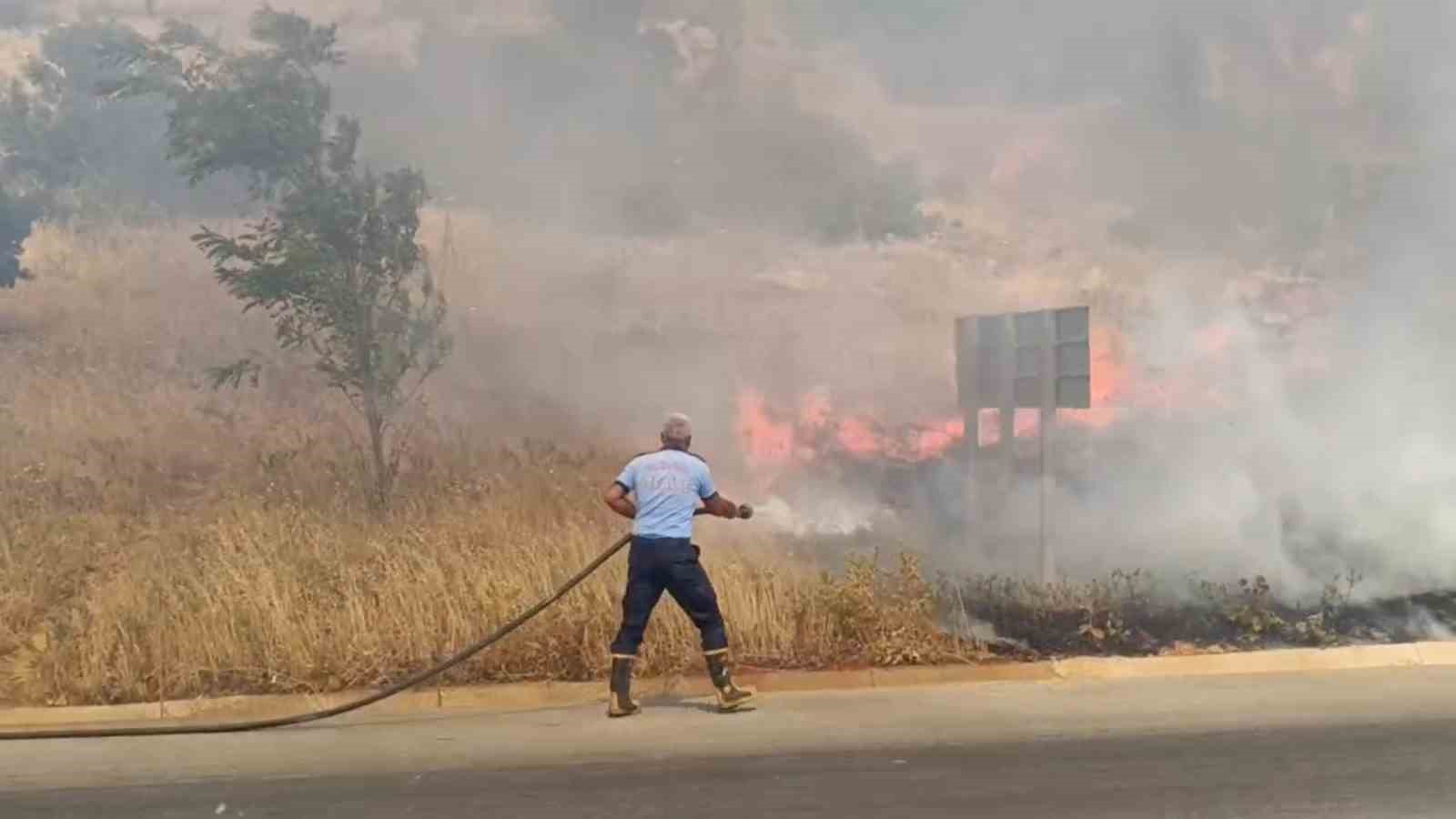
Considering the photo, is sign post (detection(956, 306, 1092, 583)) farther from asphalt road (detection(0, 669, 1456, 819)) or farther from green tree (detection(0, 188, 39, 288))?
green tree (detection(0, 188, 39, 288))

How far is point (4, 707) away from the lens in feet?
23.6

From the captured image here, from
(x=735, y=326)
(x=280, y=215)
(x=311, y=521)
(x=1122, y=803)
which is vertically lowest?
(x=1122, y=803)

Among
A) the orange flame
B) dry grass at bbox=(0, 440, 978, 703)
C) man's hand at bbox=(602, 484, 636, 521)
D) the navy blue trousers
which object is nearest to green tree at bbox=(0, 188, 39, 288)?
dry grass at bbox=(0, 440, 978, 703)

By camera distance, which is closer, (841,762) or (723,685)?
(841,762)

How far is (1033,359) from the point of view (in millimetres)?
9492

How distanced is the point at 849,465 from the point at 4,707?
24.7ft

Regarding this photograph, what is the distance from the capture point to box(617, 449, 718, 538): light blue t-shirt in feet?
22.0

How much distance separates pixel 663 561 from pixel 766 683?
135 centimetres

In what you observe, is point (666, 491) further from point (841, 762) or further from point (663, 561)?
point (841, 762)

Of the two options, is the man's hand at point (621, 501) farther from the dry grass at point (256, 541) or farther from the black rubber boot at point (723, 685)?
the dry grass at point (256, 541)

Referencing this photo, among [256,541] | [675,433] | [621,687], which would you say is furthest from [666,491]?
[256,541]

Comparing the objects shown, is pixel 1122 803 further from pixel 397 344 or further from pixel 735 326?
pixel 397 344

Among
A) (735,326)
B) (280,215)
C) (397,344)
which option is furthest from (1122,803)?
(280,215)

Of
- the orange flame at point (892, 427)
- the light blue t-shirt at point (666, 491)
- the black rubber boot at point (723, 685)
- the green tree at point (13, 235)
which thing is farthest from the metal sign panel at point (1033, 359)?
the green tree at point (13, 235)
